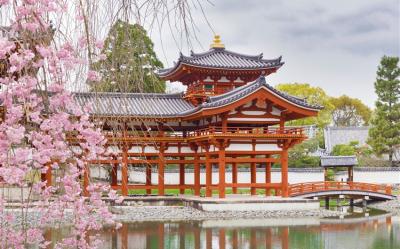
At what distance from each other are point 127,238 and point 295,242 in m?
3.69

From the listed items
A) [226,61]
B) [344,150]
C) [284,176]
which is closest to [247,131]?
[284,176]

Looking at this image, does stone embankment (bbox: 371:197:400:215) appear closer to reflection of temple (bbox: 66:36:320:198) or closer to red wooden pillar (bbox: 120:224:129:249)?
reflection of temple (bbox: 66:36:320:198)

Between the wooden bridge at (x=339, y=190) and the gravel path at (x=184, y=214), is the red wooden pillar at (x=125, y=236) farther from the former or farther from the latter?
the wooden bridge at (x=339, y=190)

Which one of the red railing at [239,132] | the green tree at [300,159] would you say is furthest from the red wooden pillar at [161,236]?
the green tree at [300,159]

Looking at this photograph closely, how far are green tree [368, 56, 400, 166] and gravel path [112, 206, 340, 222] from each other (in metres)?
13.5

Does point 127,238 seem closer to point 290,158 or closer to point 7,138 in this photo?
point 7,138

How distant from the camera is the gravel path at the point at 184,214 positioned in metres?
17.2

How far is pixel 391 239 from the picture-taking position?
44.2 feet

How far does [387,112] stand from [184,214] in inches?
680

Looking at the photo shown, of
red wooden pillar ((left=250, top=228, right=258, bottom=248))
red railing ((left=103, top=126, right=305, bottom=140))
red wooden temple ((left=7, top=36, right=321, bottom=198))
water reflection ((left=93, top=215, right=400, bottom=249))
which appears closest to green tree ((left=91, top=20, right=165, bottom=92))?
water reflection ((left=93, top=215, right=400, bottom=249))

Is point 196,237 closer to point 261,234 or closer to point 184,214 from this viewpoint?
point 261,234

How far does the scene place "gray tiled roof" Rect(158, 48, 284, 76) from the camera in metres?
21.4

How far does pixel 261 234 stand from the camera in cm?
1382

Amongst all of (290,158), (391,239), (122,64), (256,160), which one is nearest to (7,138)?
(122,64)
